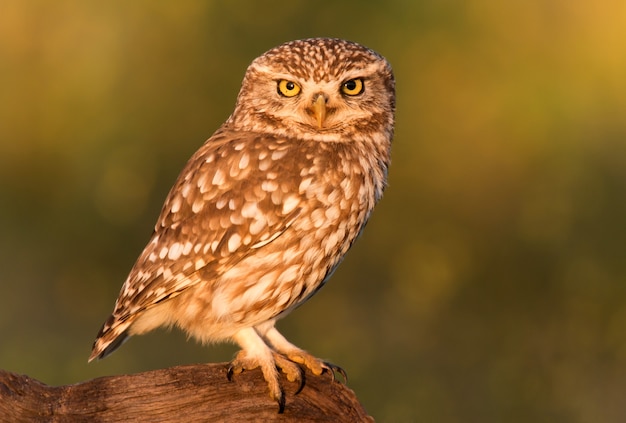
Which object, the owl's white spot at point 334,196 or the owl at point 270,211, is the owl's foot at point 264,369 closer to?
the owl at point 270,211

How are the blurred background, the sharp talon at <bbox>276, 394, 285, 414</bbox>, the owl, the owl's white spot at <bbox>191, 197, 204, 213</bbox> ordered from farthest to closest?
the blurred background, the owl's white spot at <bbox>191, 197, 204, 213</bbox>, the owl, the sharp talon at <bbox>276, 394, 285, 414</bbox>

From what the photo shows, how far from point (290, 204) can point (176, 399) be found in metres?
0.86

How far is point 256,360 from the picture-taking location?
4086 mm

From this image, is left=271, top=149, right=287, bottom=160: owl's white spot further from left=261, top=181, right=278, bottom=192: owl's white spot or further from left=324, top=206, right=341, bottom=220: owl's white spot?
left=324, top=206, right=341, bottom=220: owl's white spot

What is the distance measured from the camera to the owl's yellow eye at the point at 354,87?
168 inches

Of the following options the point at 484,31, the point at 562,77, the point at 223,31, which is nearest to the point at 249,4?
the point at 223,31

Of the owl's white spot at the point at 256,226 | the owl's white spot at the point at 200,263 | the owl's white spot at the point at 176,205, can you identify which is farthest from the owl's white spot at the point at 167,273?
the owl's white spot at the point at 256,226

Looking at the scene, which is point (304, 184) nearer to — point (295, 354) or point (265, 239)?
point (265, 239)

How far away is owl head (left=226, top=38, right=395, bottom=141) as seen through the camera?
4188 mm

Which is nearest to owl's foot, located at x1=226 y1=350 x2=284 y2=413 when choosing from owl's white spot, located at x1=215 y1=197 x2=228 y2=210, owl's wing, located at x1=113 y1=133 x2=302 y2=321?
owl's wing, located at x1=113 y1=133 x2=302 y2=321

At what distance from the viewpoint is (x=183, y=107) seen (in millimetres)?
8625

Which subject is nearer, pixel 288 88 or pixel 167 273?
pixel 167 273

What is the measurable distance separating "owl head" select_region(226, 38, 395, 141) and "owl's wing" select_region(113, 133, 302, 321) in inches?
5.3

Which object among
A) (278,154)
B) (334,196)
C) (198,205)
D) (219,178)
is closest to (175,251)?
(198,205)
